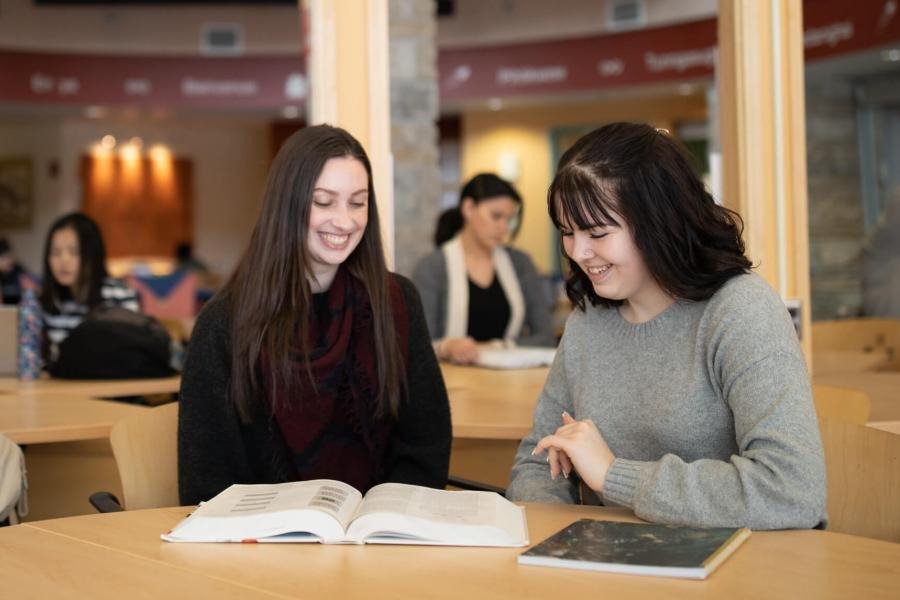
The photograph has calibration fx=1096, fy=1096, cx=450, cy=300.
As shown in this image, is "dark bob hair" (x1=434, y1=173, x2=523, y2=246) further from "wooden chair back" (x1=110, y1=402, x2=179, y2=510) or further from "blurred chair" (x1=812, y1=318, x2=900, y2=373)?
"wooden chair back" (x1=110, y1=402, x2=179, y2=510)

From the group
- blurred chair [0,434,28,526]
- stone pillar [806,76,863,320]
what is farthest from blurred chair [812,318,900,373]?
stone pillar [806,76,863,320]

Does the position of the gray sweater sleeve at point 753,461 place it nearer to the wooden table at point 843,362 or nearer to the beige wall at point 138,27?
the wooden table at point 843,362

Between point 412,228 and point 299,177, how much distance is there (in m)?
3.85

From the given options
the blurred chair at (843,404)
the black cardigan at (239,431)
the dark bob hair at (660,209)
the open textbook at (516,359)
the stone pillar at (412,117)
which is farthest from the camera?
the stone pillar at (412,117)

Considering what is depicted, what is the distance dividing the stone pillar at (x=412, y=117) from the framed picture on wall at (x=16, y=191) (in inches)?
307

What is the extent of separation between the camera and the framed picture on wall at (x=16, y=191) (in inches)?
489

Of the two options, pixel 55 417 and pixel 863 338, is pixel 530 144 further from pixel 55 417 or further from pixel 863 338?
pixel 55 417

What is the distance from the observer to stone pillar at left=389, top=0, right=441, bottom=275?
5961 mm

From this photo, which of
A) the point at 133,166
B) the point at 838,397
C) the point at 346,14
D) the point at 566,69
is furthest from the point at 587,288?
the point at 133,166

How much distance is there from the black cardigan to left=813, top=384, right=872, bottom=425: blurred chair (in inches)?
34.5

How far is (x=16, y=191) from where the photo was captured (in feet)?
40.9

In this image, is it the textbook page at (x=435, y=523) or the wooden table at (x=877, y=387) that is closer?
the textbook page at (x=435, y=523)

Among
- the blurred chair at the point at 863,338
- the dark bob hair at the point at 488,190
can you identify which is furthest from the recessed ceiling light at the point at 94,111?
the blurred chair at the point at 863,338

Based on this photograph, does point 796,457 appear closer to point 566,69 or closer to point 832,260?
point 832,260
